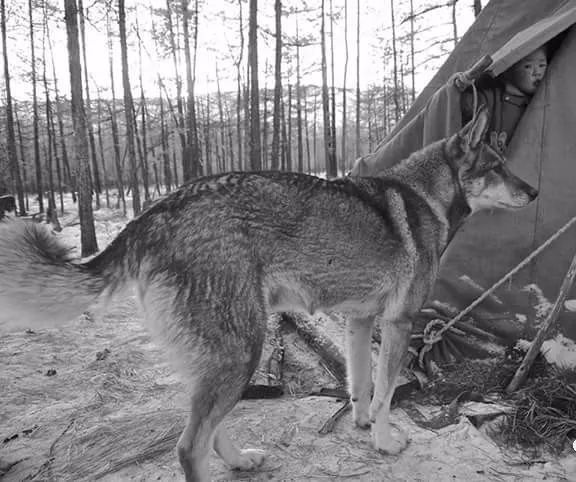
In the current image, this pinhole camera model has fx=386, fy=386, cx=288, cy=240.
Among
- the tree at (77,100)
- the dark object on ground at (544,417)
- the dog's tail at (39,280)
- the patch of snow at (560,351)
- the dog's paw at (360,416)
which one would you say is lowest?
the dog's paw at (360,416)

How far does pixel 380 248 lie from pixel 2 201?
3.82m

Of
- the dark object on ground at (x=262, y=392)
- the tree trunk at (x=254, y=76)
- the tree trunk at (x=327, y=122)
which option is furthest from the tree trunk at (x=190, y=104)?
the dark object on ground at (x=262, y=392)

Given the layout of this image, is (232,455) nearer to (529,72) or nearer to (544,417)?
(544,417)

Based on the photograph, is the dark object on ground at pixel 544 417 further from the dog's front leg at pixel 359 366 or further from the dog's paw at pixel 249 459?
the dog's paw at pixel 249 459

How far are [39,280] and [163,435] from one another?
152 centimetres

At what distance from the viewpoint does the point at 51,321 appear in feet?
7.09

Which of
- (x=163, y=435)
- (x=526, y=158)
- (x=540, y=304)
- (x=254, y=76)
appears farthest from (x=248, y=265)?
(x=254, y=76)

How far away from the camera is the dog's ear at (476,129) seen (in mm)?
2729

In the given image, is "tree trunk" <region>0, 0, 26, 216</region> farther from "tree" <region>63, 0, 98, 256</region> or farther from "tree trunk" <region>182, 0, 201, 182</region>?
"tree" <region>63, 0, 98, 256</region>

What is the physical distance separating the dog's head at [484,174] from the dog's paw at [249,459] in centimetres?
242

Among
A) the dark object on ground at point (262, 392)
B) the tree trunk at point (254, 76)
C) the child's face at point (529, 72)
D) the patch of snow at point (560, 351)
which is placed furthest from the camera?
the tree trunk at point (254, 76)

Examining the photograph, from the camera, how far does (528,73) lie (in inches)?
144

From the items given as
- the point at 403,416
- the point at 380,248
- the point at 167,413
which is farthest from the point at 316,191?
the point at 167,413

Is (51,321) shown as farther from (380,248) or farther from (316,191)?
(380,248)
